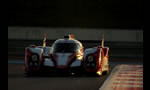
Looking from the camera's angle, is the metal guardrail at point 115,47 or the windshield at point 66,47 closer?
the windshield at point 66,47

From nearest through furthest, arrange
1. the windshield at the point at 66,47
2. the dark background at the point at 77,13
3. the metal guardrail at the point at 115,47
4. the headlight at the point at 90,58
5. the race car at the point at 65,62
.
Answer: the race car at the point at 65,62, the headlight at the point at 90,58, the windshield at the point at 66,47, the metal guardrail at the point at 115,47, the dark background at the point at 77,13

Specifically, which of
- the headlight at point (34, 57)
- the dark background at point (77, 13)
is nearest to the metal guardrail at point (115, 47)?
the dark background at point (77, 13)

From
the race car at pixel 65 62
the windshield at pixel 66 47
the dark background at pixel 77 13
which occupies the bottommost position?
the race car at pixel 65 62

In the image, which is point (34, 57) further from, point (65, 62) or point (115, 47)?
point (115, 47)

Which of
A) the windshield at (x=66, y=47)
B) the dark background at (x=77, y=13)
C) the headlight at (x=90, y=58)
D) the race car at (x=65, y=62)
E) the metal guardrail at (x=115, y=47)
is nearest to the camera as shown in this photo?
the race car at (x=65, y=62)

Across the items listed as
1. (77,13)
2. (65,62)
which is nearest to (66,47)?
(65,62)

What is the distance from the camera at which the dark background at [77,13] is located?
26734 millimetres

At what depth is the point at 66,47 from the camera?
12258 mm

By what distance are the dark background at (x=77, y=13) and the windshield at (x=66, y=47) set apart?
14248mm

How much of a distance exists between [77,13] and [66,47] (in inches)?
588

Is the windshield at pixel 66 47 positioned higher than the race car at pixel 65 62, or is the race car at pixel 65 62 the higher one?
the windshield at pixel 66 47

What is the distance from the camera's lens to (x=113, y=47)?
24828mm

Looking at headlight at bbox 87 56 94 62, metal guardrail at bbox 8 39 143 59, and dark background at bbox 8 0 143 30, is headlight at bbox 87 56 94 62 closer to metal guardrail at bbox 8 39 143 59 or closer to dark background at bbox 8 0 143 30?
metal guardrail at bbox 8 39 143 59

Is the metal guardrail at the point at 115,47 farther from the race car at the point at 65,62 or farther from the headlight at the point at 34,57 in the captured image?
the headlight at the point at 34,57
